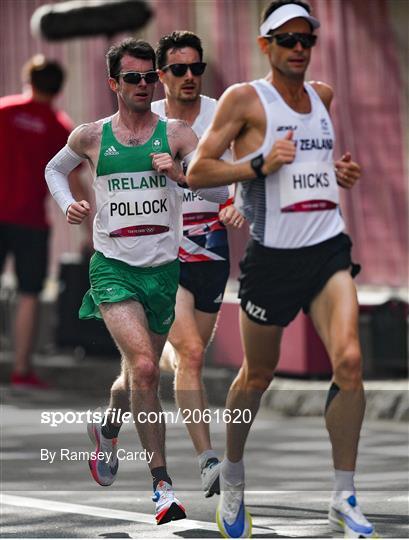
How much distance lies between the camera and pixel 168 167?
900 cm

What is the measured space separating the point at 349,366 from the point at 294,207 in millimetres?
628

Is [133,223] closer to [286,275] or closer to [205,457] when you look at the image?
[286,275]

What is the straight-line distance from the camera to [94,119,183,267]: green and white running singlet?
9.16m

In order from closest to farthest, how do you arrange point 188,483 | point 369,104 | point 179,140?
1. point 179,140
2. point 188,483
3. point 369,104

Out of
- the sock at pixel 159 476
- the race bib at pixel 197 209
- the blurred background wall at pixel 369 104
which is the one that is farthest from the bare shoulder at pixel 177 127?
the blurred background wall at pixel 369 104

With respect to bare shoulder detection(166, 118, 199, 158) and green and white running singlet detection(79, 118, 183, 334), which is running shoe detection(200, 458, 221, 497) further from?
bare shoulder detection(166, 118, 199, 158)

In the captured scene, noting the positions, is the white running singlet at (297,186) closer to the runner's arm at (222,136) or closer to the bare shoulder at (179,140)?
the runner's arm at (222,136)

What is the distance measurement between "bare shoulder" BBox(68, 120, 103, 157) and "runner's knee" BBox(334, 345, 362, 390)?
1.55 metres

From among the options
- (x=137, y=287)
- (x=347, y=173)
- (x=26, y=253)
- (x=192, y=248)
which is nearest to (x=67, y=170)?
(x=137, y=287)

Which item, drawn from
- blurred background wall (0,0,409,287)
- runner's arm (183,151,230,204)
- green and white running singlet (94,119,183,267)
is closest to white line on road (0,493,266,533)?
green and white running singlet (94,119,183,267)

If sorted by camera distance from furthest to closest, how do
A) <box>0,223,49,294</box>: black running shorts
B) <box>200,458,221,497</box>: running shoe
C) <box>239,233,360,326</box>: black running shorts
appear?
<box>0,223,49,294</box>: black running shorts, <box>200,458,221,497</box>: running shoe, <box>239,233,360,326</box>: black running shorts

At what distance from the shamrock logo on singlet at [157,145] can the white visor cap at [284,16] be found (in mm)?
Answer: 855

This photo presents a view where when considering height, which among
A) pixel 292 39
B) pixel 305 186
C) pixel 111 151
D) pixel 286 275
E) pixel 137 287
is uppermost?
pixel 292 39

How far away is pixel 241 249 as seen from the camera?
17.6 m
